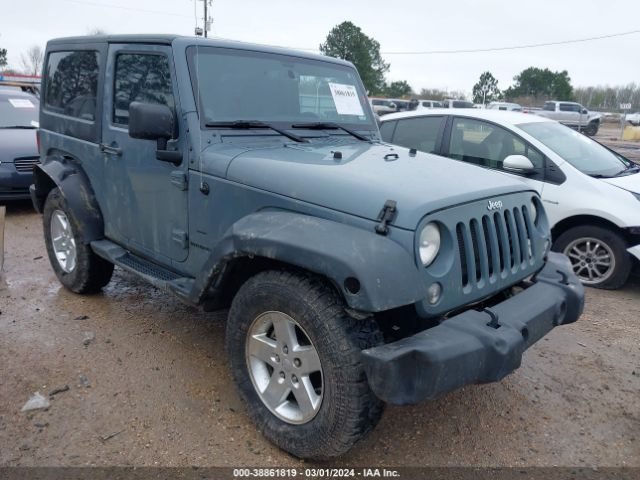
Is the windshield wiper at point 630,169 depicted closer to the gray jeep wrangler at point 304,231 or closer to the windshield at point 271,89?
the gray jeep wrangler at point 304,231

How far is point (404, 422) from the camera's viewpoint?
296cm

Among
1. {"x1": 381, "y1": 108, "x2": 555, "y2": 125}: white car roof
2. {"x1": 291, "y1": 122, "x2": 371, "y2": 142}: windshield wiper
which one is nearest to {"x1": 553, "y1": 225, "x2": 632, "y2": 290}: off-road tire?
{"x1": 381, "y1": 108, "x2": 555, "y2": 125}: white car roof

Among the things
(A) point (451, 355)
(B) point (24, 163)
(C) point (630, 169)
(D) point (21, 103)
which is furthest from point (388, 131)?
(D) point (21, 103)

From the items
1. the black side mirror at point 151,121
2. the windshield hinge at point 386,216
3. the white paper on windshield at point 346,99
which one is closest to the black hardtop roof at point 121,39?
the black side mirror at point 151,121

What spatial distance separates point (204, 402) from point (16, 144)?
608 centimetres

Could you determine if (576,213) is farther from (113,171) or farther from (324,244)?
(113,171)

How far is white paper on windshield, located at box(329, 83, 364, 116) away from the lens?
150 inches

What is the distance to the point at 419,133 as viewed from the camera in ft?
20.2

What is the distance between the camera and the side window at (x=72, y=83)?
3.95m

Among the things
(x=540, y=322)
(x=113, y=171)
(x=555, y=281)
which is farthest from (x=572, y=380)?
(x=113, y=171)

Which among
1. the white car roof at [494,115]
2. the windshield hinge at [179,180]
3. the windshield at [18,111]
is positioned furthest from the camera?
the windshield at [18,111]

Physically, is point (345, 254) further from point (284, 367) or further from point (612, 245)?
point (612, 245)

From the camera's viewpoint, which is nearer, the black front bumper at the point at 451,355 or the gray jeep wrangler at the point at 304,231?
the black front bumper at the point at 451,355

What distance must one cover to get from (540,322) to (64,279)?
381cm
